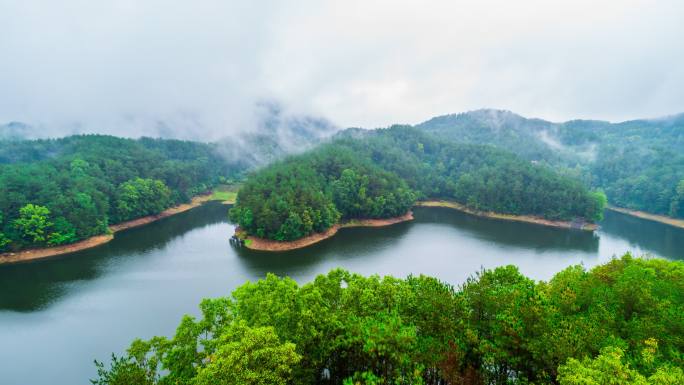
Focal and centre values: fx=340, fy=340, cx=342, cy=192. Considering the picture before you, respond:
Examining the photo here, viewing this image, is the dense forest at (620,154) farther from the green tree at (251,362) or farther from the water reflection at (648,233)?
the green tree at (251,362)

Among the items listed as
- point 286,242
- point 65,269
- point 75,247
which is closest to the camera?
point 65,269

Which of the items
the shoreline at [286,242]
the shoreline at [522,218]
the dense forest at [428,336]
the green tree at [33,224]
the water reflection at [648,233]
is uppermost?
the green tree at [33,224]

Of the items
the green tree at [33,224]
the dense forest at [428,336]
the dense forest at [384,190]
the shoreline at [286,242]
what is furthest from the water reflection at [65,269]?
the dense forest at [428,336]

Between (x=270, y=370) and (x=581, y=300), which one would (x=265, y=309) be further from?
(x=581, y=300)

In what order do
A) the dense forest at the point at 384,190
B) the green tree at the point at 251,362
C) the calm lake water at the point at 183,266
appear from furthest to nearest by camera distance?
the dense forest at the point at 384,190, the calm lake water at the point at 183,266, the green tree at the point at 251,362

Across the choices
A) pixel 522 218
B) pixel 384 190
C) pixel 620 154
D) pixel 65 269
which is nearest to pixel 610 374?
pixel 65 269

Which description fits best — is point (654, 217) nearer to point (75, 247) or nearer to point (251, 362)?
point (251, 362)
